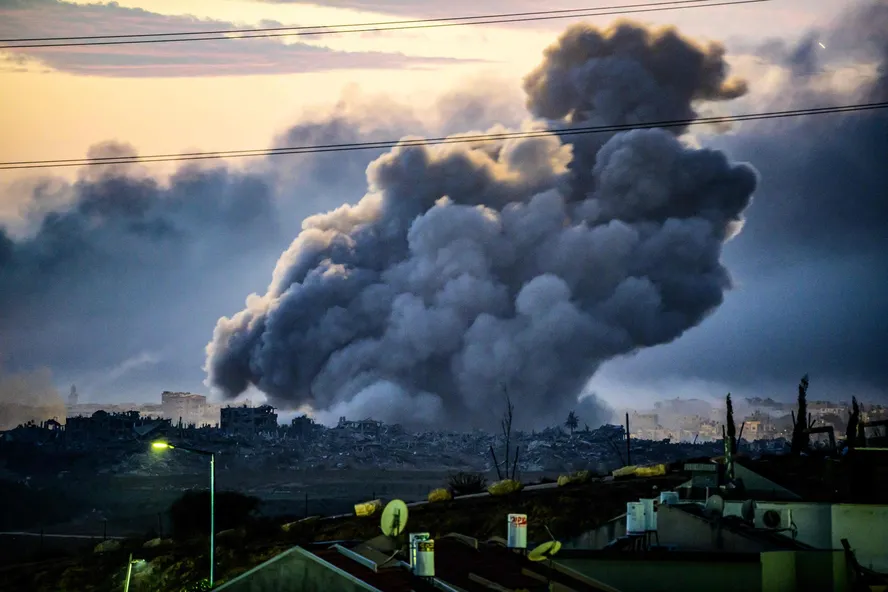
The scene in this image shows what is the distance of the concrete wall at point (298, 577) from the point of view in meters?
17.4

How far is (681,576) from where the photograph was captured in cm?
1919

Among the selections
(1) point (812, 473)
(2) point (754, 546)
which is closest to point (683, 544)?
(2) point (754, 546)

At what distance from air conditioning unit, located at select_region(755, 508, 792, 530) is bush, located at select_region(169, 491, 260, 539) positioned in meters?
46.0

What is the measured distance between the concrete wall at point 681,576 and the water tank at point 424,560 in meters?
2.47

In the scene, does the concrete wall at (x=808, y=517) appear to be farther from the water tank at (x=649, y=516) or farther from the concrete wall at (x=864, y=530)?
the water tank at (x=649, y=516)

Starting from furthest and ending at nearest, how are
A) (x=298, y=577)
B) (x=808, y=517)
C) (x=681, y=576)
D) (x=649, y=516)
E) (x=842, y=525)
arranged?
(x=808, y=517), (x=842, y=525), (x=649, y=516), (x=681, y=576), (x=298, y=577)

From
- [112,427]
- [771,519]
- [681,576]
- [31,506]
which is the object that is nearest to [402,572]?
[681,576]

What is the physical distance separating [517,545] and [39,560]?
45.9 m

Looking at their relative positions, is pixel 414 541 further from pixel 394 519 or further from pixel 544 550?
pixel 544 550

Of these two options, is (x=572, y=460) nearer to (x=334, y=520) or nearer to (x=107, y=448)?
(x=107, y=448)

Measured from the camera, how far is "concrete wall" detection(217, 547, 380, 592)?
686 inches

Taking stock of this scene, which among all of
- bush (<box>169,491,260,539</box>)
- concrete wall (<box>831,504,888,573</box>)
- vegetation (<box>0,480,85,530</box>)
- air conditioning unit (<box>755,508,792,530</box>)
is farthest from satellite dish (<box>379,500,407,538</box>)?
vegetation (<box>0,480,85,530</box>)

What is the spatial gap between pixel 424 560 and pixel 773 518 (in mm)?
9009

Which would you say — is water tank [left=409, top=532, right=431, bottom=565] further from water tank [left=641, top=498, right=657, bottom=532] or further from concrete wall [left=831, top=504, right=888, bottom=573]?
concrete wall [left=831, top=504, right=888, bottom=573]
